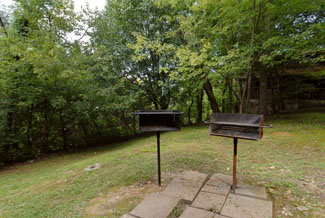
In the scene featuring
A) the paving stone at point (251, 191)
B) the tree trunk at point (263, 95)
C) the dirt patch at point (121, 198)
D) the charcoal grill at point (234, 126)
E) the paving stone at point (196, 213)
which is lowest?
the dirt patch at point (121, 198)

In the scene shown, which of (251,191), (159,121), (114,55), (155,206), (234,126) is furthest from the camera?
(114,55)

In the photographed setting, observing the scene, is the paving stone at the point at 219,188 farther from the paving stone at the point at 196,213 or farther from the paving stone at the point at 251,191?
the paving stone at the point at 196,213

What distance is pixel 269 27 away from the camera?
5.20 meters

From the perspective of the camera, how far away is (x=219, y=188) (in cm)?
196

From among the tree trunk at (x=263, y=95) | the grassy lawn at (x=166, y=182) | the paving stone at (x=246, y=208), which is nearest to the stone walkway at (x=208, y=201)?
the paving stone at (x=246, y=208)

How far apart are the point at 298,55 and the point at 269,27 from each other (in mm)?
1347

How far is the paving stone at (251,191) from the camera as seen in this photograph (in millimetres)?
1763

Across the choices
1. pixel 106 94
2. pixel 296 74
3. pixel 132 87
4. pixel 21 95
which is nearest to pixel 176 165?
pixel 106 94

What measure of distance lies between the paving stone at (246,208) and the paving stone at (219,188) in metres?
0.13

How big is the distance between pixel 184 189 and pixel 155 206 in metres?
0.46

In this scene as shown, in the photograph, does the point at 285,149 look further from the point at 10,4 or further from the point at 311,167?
the point at 10,4

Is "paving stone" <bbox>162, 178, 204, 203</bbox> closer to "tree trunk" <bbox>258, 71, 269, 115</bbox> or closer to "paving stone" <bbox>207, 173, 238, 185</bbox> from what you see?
"paving stone" <bbox>207, 173, 238, 185</bbox>

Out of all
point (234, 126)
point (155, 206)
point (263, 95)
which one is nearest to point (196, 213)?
point (155, 206)

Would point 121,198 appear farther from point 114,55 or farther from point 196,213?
point 114,55
